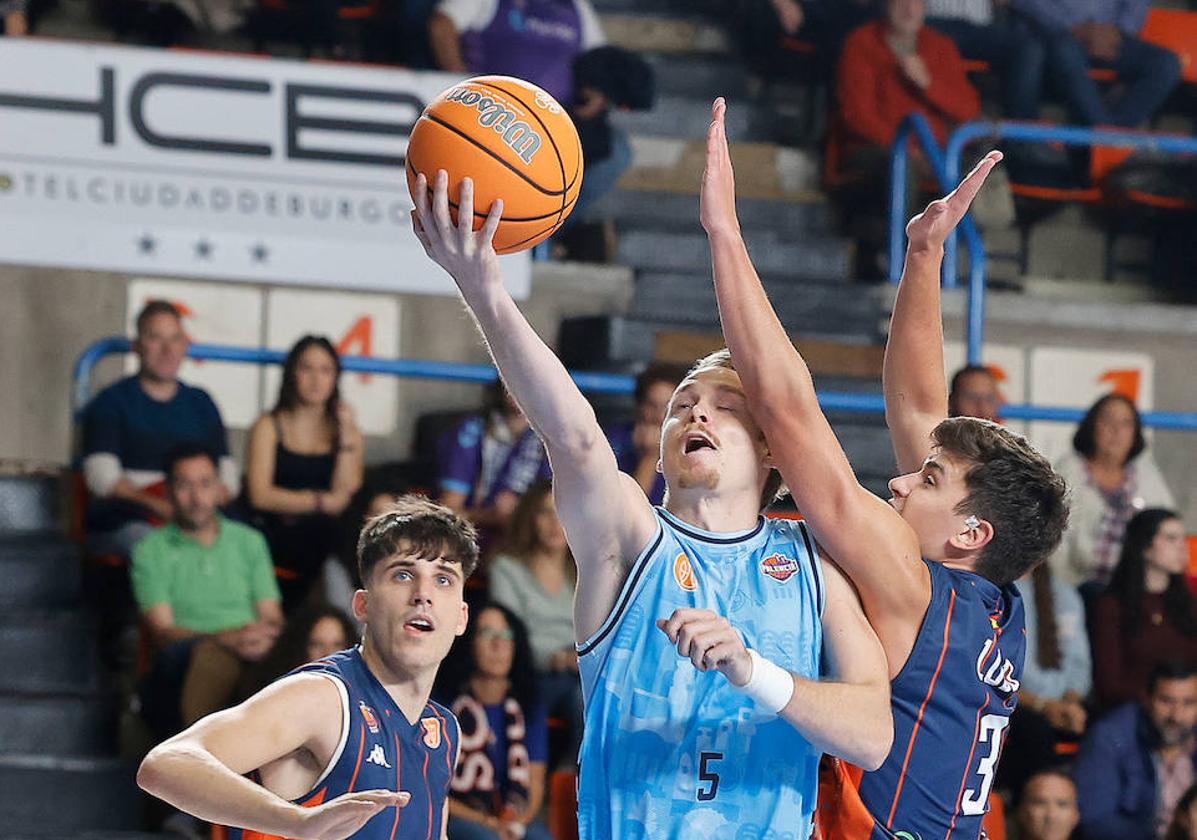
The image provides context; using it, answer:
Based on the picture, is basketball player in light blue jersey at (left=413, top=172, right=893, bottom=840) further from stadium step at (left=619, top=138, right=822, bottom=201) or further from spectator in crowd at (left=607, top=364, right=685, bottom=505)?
stadium step at (left=619, top=138, right=822, bottom=201)

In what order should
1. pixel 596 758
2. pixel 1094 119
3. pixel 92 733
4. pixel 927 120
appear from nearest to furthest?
pixel 596 758 < pixel 92 733 < pixel 927 120 < pixel 1094 119

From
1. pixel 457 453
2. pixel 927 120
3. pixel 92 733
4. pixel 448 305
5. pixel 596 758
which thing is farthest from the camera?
pixel 927 120

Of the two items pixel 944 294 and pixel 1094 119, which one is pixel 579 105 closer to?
pixel 944 294

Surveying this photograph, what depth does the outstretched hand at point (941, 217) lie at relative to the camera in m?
4.07

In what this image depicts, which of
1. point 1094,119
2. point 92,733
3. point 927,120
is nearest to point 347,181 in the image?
point 92,733

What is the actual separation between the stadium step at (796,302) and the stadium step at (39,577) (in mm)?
3077

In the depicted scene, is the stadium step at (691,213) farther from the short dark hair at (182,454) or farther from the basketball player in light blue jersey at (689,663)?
the basketball player in light blue jersey at (689,663)

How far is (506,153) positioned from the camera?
349 cm

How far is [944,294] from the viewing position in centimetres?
900

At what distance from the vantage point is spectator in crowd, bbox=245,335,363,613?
736cm

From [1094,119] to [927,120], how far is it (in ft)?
3.95

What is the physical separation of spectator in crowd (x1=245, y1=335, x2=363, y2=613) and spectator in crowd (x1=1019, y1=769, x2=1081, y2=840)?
2.81 meters

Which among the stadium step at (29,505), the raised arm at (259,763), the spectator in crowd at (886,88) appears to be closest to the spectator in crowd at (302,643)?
the stadium step at (29,505)

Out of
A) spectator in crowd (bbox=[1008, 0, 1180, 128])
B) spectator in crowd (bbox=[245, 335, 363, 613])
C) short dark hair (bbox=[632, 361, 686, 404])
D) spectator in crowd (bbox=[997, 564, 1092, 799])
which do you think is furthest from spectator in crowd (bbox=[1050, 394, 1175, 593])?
spectator in crowd (bbox=[245, 335, 363, 613])
